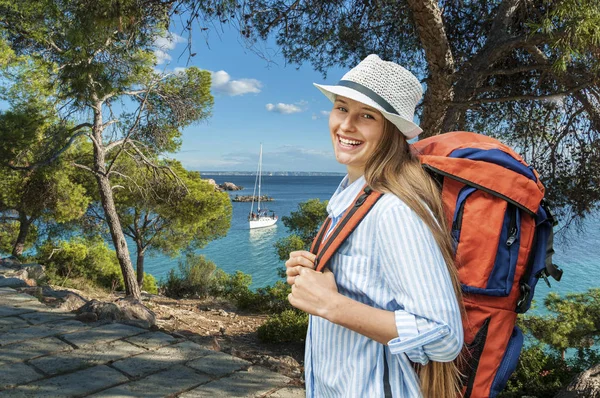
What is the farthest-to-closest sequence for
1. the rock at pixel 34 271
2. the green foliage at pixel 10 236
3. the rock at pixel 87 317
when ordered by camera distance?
the green foliage at pixel 10 236 < the rock at pixel 34 271 < the rock at pixel 87 317

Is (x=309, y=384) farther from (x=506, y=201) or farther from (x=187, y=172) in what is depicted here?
(x=187, y=172)

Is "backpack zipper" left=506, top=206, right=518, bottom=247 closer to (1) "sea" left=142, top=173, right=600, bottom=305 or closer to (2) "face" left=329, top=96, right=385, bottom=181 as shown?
(2) "face" left=329, top=96, right=385, bottom=181

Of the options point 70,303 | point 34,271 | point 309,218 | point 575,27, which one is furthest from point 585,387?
point 309,218

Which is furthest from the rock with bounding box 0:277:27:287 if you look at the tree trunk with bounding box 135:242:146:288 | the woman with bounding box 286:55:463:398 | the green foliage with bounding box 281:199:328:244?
the green foliage with bounding box 281:199:328:244

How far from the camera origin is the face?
3.34ft

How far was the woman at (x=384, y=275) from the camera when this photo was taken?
2.74ft

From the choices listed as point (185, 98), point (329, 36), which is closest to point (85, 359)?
point (329, 36)

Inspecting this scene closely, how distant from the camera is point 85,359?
9.18 feet

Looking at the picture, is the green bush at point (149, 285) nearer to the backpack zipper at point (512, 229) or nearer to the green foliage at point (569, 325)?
the green foliage at point (569, 325)

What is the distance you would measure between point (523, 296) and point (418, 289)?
0.79ft

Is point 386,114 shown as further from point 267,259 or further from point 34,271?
point 267,259

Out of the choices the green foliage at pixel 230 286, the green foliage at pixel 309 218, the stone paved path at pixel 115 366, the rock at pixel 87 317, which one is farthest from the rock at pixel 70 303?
the green foliage at pixel 309 218

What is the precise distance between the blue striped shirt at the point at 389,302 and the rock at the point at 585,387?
2815 millimetres

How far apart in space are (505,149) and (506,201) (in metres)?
0.15
